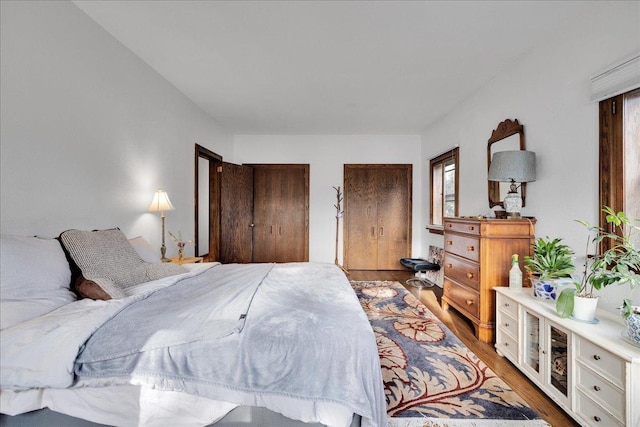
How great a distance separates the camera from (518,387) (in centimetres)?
187

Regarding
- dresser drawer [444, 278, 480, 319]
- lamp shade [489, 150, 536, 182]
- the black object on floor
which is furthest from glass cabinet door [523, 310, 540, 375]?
the black object on floor

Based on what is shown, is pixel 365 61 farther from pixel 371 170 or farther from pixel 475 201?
pixel 371 170

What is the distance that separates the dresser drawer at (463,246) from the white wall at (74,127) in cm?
318

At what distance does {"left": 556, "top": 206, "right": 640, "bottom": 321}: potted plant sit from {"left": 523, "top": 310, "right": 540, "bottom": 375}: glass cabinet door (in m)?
0.26

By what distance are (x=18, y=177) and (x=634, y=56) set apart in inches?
145

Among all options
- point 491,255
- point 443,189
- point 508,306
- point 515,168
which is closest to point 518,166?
point 515,168

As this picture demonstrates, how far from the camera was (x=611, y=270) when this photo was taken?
1.66 m

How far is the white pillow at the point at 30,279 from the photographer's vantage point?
4.15ft

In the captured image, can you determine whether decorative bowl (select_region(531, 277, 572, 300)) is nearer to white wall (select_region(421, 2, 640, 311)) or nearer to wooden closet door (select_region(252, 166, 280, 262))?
white wall (select_region(421, 2, 640, 311))

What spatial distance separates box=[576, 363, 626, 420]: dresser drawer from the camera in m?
1.30

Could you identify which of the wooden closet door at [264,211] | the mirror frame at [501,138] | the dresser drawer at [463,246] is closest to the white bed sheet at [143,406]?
the dresser drawer at [463,246]

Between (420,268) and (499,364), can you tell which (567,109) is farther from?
(420,268)

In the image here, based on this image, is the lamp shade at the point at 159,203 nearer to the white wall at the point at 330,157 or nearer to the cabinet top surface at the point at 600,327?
the white wall at the point at 330,157

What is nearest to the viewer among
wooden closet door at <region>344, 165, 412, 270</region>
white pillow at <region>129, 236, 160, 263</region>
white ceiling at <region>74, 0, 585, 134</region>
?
white ceiling at <region>74, 0, 585, 134</region>
